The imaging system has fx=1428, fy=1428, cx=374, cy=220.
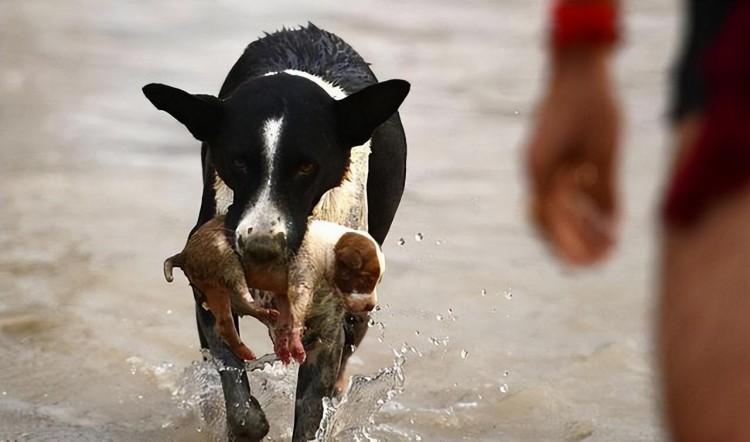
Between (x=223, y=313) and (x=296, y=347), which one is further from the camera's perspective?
(x=223, y=313)

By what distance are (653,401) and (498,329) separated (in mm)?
963

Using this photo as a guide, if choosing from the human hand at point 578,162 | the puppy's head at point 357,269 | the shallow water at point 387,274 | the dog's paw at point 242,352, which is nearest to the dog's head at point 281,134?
the puppy's head at point 357,269

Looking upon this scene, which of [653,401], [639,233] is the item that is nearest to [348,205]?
[653,401]

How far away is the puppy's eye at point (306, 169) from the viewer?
4312 mm

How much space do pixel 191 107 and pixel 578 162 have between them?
2465 mm

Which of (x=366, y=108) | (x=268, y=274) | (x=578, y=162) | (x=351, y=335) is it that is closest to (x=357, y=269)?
(x=268, y=274)

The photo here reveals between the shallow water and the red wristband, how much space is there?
720mm

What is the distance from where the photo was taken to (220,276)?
4.06m

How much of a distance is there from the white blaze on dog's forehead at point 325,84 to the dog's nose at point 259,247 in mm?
845

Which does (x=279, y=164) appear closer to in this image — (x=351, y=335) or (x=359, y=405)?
(x=351, y=335)

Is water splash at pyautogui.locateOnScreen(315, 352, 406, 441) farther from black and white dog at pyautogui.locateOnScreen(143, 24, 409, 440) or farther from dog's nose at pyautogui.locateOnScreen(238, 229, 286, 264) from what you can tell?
dog's nose at pyautogui.locateOnScreen(238, 229, 286, 264)

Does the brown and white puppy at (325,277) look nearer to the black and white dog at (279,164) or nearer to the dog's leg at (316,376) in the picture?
the black and white dog at (279,164)

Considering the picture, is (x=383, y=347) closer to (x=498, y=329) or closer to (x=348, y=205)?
(x=498, y=329)

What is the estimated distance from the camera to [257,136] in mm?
4312
